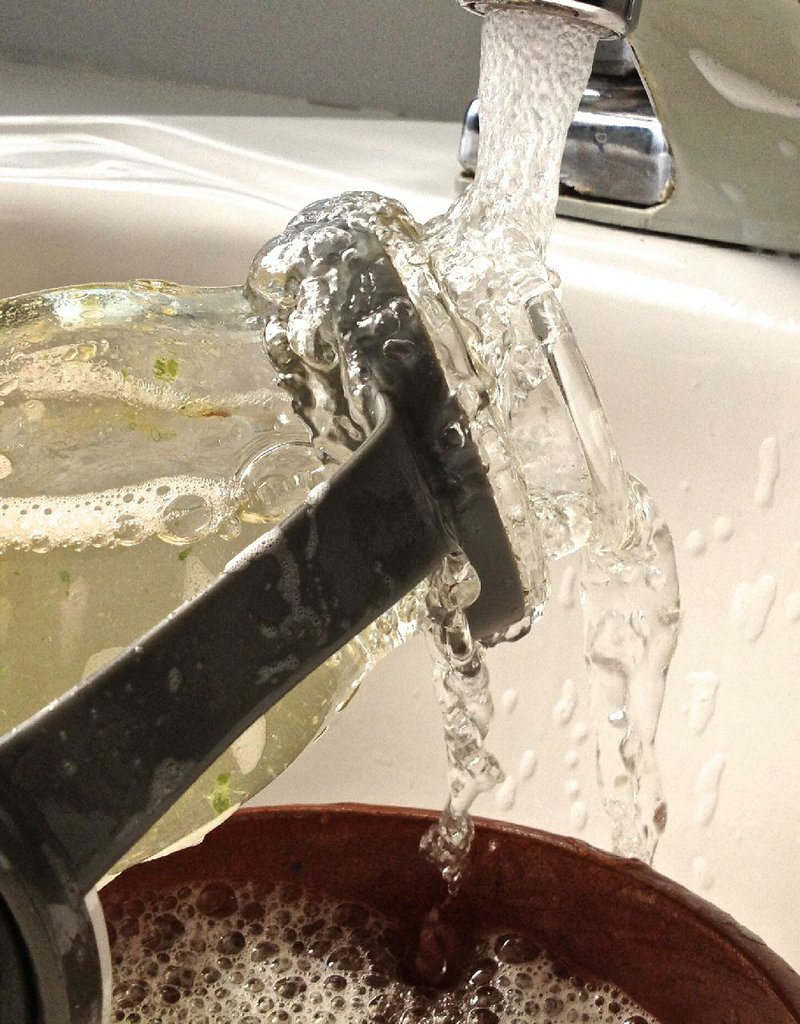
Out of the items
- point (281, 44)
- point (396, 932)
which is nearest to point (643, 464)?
point (396, 932)

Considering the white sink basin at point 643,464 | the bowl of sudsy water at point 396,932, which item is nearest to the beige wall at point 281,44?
the white sink basin at point 643,464

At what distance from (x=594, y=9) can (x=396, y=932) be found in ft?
0.65

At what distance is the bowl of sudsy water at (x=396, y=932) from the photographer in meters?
0.25

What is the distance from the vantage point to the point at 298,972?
27cm

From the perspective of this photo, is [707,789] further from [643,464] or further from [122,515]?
[122,515]

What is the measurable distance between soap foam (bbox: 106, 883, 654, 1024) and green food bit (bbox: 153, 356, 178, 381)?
0.50 ft

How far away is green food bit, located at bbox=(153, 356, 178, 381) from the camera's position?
0.58 ft

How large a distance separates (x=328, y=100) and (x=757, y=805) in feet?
1.21

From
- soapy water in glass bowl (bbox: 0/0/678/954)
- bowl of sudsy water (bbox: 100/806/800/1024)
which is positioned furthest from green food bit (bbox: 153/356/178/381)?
bowl of sudsy water (bbox: 100/806/800/1024)

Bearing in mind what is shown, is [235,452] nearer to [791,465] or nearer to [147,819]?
[147,819]

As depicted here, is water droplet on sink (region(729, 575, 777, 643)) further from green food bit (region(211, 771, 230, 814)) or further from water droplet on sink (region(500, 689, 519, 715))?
green food bit (region(211, 771, 230, 814))

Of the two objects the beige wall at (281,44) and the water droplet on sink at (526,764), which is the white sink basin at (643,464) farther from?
the beige wall at (281,44)

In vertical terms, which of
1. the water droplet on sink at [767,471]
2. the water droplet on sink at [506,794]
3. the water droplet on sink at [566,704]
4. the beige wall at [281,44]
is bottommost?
the water droplet on sink at [506,794]

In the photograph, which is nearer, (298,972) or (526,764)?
(298,972)
